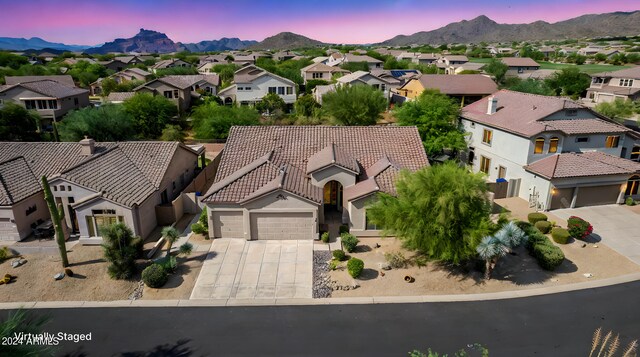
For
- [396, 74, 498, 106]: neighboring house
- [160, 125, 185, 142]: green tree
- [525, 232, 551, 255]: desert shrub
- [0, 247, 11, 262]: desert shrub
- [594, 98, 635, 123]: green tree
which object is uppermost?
[396, 74, 498, 106]: neighboring house

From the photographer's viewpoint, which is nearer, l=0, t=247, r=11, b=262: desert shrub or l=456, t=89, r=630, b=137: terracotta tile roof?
l=0, t=247, r=11, b=262: desert shrub

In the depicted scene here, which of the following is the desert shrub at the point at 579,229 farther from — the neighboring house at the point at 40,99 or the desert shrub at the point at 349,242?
the neighboring house at the point at 40,99

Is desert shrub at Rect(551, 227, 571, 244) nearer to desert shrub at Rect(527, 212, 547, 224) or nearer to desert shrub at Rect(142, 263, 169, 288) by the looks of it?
desert shrub at Rect(527, 212, 547, 224)

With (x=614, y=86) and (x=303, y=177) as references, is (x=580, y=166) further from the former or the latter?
(x=614, y=86)

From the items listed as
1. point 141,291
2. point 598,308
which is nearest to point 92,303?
point 141,291

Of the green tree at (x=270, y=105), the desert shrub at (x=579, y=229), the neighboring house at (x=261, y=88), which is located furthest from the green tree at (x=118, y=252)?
the neighboring house at (x=261, y=88)

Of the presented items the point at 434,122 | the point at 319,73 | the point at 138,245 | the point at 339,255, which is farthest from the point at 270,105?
the point at 339,255

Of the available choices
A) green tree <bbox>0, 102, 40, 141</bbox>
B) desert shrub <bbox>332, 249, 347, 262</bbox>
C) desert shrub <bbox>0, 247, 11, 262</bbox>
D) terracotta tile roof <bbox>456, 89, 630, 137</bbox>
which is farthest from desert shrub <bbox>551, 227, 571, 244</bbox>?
green tree <bbox>0, 102, 40, 141</bbox>
